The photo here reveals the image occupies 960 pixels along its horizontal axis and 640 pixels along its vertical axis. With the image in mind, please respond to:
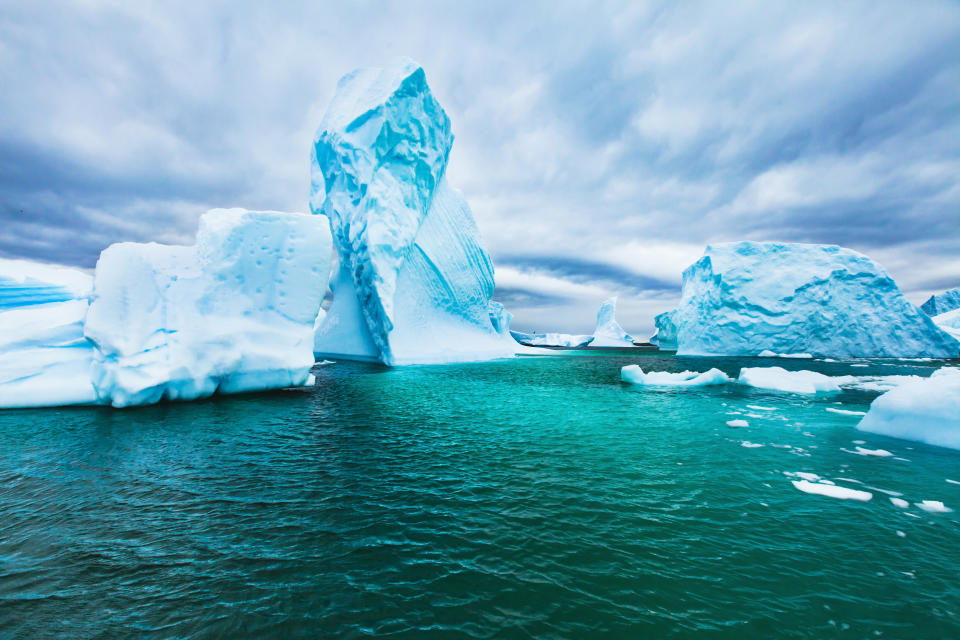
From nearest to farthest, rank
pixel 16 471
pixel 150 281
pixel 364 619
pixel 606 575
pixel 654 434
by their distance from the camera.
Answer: pixel 364 619 → pixel 606 575 → pixel 16 471 → pixel 654 434 → pixel 150 281

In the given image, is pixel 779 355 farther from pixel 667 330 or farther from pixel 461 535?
pixel 461 535

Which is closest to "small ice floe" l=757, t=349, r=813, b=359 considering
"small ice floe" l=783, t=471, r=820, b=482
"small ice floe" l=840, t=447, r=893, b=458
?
"small ice floe" l=840, t=447, r=893, b=458

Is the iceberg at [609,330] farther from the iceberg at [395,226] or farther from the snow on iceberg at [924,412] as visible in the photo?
the snow on iceberg at [924,412]

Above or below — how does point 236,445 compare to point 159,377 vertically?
below

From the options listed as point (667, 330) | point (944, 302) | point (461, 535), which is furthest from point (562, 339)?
point (461, 535)

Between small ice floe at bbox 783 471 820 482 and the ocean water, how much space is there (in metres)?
0.14

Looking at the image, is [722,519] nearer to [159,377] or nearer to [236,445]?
[236,445]

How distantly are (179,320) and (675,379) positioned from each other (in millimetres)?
→ 17431

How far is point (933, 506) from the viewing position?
15.1 ft

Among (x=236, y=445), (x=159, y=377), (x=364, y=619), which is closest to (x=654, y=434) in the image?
(x=364, y=619)

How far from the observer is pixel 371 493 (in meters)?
4.87

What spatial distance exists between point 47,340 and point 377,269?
43.9ft

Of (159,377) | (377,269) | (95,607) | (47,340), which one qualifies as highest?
(377,269)

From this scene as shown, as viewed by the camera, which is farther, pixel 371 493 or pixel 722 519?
pixel 371 493
